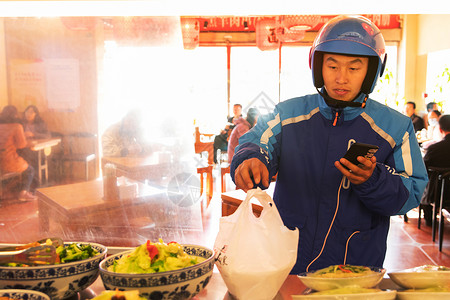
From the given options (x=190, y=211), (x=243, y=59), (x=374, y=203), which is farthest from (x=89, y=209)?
(x=243, y=59)

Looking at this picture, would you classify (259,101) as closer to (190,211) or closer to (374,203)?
(190,211)

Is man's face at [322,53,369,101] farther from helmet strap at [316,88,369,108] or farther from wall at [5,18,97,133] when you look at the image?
wall at [5,18,97,133]

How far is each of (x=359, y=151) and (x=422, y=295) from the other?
42 cm

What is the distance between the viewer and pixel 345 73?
1.50 meters

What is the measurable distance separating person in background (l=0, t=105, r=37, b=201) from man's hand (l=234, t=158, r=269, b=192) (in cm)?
233

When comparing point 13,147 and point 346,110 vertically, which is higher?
point 346,110

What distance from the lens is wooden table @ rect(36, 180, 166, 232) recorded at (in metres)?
3.11

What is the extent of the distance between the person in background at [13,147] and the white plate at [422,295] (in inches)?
111

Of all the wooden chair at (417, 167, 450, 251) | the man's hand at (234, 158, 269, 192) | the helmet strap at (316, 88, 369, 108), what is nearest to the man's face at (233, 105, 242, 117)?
the wooden chair at (417, 167, 450, 251)

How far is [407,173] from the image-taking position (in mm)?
1478

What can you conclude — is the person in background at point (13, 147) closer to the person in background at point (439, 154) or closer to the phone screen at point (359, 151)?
the phone screen at point (359, 151)

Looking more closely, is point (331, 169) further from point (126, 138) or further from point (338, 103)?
point (126, 138)

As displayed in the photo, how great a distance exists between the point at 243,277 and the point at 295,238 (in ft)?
0.63

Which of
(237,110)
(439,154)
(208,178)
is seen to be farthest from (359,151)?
(237,110)
